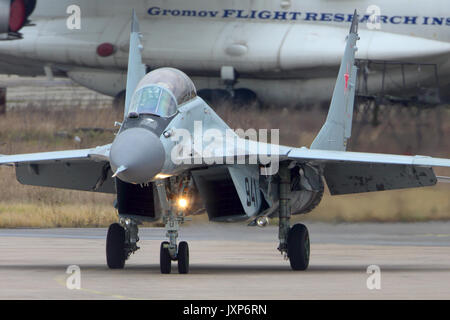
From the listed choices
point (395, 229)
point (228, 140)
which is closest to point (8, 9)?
point (395, 229)

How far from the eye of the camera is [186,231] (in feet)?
70.6

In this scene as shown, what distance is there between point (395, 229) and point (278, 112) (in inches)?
280

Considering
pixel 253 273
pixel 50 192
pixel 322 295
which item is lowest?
pixel 322 295

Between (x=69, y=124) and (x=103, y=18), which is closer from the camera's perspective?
(x=69, y=124)

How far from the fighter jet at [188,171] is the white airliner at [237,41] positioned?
52.6 feet

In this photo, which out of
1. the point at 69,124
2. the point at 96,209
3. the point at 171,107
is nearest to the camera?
the point at 171,107

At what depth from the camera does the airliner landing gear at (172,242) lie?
12289 millimetres

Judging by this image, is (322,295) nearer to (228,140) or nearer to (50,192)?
(228,140)

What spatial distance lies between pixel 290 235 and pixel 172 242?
188 centimetres

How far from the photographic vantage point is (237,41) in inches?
1255

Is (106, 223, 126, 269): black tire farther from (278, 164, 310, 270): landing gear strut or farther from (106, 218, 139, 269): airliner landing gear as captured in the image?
(278, 164, 310, 270): landing gear strut

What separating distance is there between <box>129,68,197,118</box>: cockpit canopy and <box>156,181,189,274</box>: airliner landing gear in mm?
997

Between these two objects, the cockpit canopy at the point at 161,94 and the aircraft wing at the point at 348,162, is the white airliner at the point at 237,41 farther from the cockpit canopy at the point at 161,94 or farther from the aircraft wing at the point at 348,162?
the cockpit canopy at the point at 161,94

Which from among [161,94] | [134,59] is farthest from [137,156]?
[134,59]
